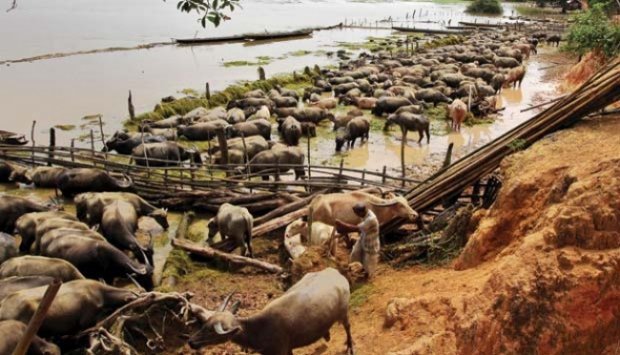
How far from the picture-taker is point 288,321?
22.5 ft

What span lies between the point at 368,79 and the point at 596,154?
26675 millimetres

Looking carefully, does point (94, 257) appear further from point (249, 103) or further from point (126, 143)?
point (249, 103)

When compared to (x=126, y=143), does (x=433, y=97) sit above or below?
above

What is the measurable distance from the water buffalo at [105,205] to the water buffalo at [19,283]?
427 cm

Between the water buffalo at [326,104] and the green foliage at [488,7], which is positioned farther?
the green foliage at [488,7]

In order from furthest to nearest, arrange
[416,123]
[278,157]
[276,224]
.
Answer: [416,123] → [278,157] → [276,224]

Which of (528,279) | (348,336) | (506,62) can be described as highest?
(506,62)

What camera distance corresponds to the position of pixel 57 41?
1959 inches

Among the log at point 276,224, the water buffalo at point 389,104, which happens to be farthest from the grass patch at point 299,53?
the log at point 276,224

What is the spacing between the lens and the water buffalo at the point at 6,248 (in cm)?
1021

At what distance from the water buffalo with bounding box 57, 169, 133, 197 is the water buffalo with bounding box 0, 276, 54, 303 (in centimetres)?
604

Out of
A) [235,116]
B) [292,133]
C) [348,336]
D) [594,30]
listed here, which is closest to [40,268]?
[348,336]

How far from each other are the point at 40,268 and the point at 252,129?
12.8 meters

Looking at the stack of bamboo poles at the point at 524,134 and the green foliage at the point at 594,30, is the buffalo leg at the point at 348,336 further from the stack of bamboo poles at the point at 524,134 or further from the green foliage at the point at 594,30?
the green foliage at the point at 594,30
